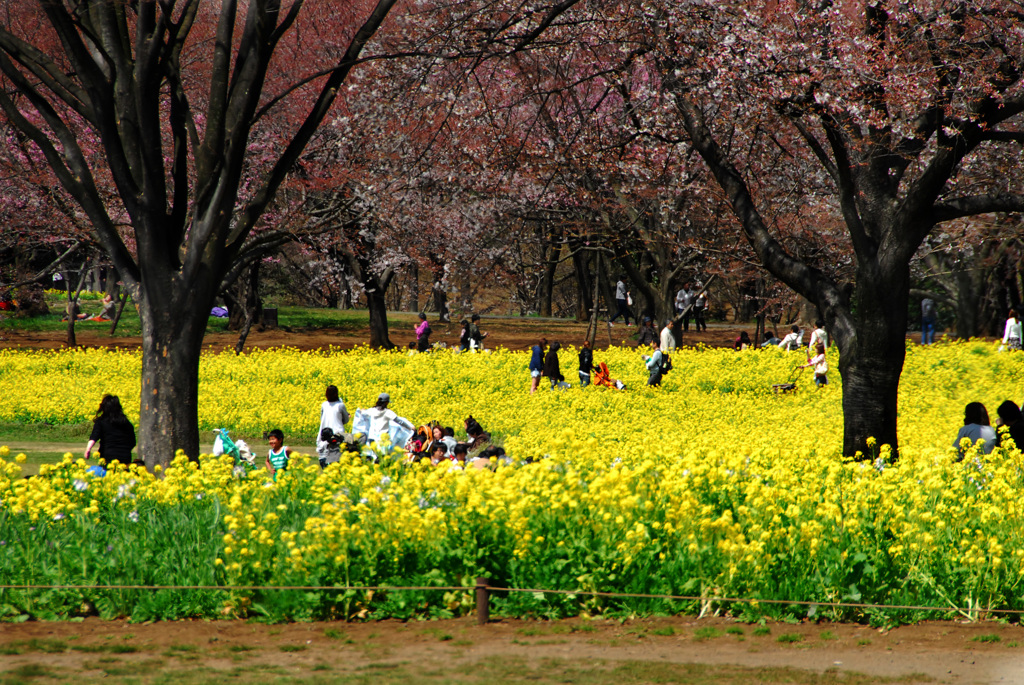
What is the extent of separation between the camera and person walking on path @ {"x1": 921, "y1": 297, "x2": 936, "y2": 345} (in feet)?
104

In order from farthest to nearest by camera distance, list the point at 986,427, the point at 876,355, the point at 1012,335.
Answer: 1. the point at 1012,335
2. the point at 876,355
3. the point at 986,427

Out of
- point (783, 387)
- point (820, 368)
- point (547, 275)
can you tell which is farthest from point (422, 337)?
point (547, 275)

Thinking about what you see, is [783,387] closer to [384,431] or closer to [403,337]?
[384,431]

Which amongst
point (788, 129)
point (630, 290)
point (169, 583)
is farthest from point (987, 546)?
point (630, 290)

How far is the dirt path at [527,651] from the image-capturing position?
5508 millimetres

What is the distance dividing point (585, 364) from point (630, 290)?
24386 mm

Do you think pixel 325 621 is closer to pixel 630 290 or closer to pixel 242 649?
pixel 242 649

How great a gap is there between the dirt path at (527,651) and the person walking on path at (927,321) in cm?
2734

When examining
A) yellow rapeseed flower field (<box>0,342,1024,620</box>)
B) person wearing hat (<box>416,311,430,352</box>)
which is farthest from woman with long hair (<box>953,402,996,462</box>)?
person wearing hat (<box>416,311,430,352</box>)

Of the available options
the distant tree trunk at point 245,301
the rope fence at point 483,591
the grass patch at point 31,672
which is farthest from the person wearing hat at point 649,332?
the grass patch at point 31,672

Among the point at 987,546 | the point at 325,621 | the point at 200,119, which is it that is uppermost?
the point at 200,119

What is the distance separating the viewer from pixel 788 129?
15.3 meters

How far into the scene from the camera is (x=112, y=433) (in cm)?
1127

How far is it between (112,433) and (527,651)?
23.2 feet
